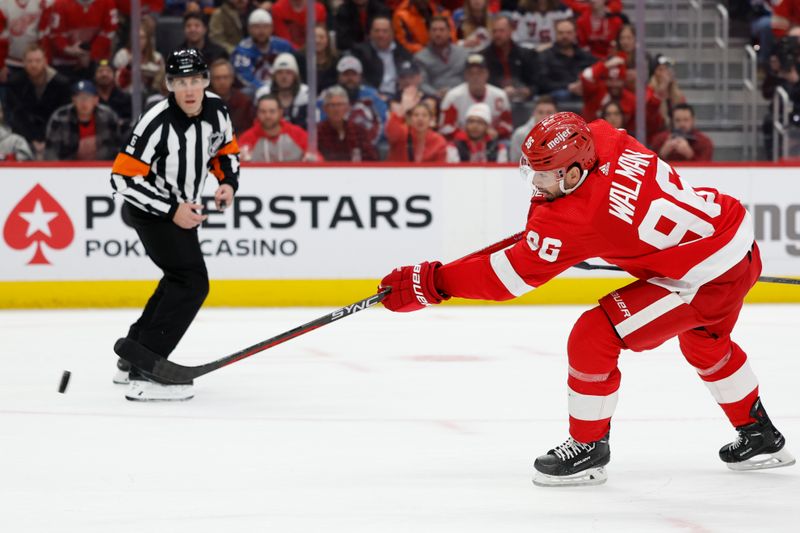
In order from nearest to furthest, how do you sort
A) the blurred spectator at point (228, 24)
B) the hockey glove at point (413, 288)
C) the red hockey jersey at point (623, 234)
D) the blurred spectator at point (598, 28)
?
the red hockey jersey at point (623, 234)
the hockey glove at point (413, 288)
the blurred spectator at point (228, 24)
the blurred spectator at point (598, 28)

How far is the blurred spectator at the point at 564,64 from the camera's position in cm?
883

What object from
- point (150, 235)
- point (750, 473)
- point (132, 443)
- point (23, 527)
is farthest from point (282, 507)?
point (150, 235)

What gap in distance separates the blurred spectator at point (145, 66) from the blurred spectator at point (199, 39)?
1.50 ft

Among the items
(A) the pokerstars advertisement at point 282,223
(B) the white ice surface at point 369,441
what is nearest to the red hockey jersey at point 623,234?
(B) the white ice surface at point 369,441

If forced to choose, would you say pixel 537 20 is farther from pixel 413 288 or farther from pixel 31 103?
pixel 413 288

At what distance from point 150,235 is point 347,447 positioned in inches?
59.4

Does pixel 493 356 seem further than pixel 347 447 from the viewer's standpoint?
Yes

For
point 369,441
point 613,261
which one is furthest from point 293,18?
point 613,261

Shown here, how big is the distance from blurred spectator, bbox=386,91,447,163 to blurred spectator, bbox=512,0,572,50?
1.14 metres

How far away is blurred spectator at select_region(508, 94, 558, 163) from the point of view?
325 inches

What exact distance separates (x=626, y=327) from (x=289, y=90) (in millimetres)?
5231

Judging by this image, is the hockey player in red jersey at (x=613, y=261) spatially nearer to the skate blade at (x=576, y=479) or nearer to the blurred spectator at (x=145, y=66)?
the skate blade at (x=576, y=479)

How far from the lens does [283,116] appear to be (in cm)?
806

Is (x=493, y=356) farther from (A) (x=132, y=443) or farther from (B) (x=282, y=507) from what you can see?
(B) (x=282, y=507)
